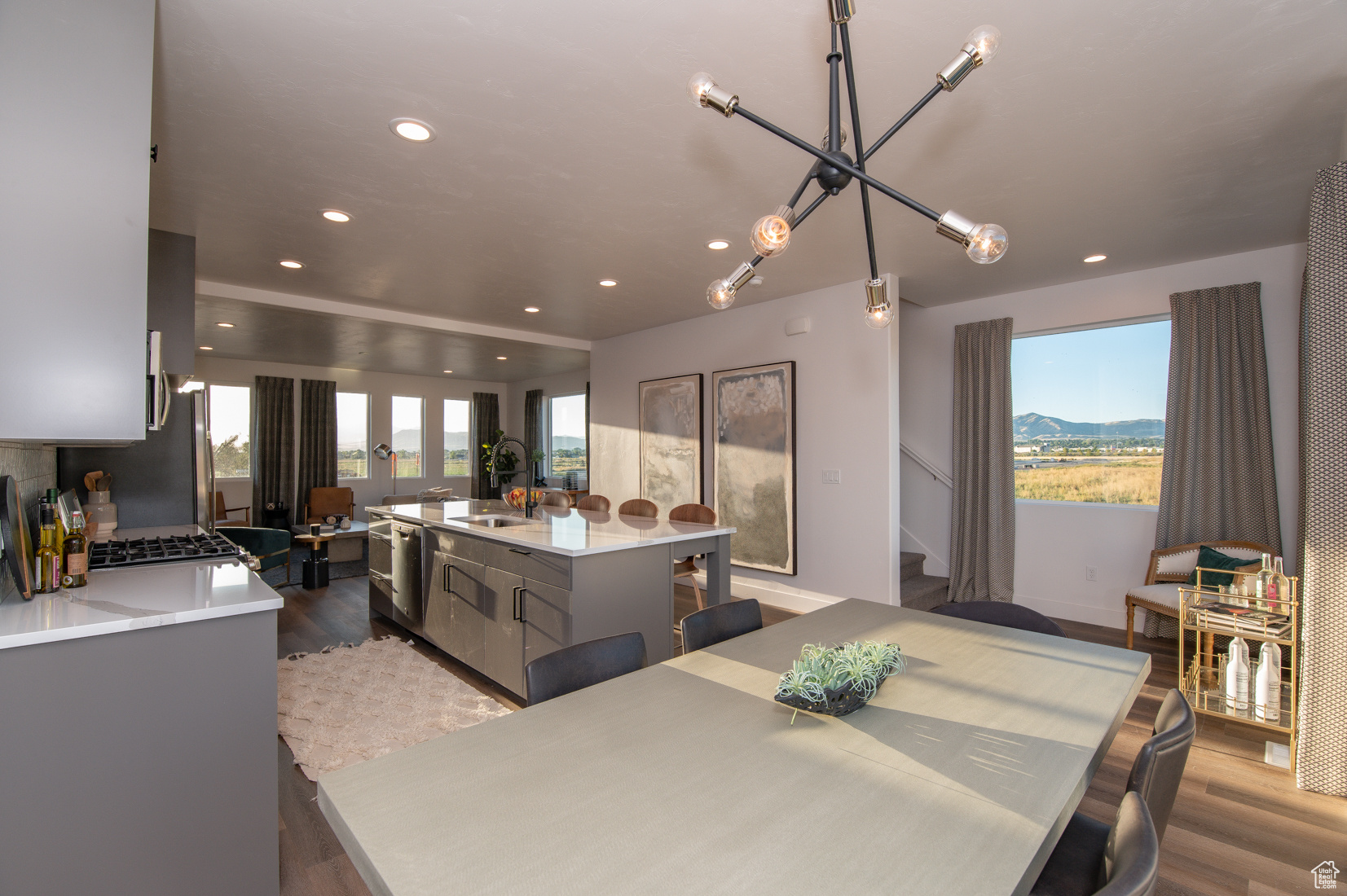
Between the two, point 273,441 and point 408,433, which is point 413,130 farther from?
point 408,433

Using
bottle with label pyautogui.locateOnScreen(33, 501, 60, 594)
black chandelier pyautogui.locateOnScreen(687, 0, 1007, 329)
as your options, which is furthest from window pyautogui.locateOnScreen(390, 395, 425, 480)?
black chandelier pyautogui.locateOnScreen(687, 0, 1007, 329)

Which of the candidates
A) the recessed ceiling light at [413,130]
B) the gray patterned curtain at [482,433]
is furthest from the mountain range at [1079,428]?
the gray patterned curtain at [482,433]

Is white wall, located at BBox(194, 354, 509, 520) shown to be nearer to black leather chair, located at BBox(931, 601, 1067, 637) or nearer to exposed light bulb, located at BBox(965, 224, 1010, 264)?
black leather chair, located at BBox(931, 601, 1067, 637)

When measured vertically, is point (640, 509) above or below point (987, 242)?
below

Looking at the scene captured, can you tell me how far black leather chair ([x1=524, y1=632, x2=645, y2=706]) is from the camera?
145cm

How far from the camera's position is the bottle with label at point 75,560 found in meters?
1.90

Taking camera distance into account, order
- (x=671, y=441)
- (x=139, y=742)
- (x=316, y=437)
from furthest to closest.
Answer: (x=316, y=437)
(x=671, y=441)
(x=139, y=742)

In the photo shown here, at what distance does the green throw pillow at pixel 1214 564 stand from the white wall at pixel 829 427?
5.84 ft

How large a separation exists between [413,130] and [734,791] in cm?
256

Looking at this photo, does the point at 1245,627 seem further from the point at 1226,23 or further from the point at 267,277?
the point at 267,277

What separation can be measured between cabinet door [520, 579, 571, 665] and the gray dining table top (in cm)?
125

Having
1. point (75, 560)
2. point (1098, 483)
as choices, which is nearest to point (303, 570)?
point (75, 560)

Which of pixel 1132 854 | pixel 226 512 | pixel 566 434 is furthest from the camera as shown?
pixel 566 434

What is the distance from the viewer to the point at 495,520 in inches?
155
